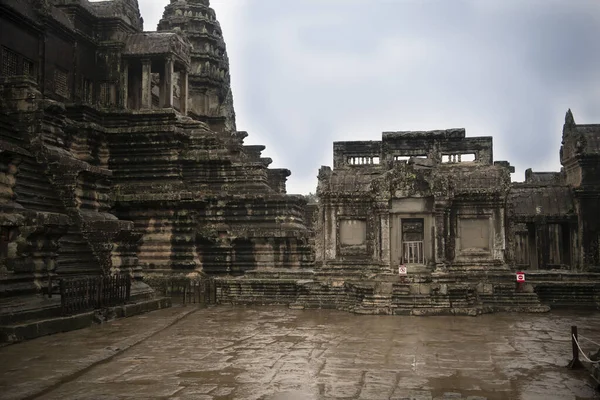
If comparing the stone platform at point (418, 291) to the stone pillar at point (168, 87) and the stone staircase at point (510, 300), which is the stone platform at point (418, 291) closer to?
the stone staircase at point (510, 300)

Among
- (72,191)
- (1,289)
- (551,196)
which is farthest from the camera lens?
Answer: (551,196)

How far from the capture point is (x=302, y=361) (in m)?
Result: 10.4

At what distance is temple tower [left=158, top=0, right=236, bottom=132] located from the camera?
34.2 metres

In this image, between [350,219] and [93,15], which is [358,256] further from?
[93,15]

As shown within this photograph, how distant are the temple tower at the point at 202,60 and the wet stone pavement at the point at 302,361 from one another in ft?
66.0

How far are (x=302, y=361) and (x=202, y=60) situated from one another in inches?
1049

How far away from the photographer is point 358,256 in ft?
69.1

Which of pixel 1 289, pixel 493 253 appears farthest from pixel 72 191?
pixel 493 253

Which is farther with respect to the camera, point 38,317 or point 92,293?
point 92,293

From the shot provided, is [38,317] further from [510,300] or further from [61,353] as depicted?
[510,300]

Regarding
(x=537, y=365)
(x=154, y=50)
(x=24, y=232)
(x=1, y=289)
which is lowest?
(x=537, y=365)

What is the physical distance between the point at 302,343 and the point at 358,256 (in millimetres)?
9007

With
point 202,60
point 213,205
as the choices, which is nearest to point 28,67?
point 213,205

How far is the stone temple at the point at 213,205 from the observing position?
17562mm
